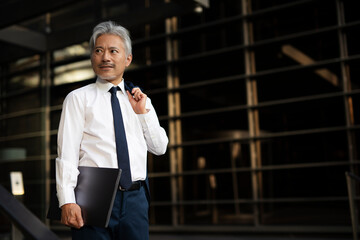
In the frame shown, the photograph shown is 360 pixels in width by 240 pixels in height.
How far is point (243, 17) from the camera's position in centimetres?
598

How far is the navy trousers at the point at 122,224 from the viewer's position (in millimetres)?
1641

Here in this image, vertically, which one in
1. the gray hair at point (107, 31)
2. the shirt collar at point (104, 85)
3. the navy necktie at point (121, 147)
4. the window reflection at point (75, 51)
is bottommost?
the navy necktie at point (121, 147)

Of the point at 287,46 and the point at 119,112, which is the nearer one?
the point at 119,112

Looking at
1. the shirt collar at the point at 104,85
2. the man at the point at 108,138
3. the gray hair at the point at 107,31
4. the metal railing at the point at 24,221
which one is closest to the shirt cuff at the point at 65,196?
the man at the point at 108,138

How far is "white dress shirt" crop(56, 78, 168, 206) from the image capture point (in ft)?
5.43

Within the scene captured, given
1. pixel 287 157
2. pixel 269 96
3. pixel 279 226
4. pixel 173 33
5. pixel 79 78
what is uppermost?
pixel 173 33

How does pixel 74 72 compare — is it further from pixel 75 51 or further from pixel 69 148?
pixel 69 148

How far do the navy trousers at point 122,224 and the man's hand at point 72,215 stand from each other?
0.26 ft

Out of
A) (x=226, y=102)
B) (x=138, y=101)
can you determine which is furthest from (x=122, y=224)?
(x=226, y=102)

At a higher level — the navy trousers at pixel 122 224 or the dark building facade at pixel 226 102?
the dark building facade at pixel 226 102

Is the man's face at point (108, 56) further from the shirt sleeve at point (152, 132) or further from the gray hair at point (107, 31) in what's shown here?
the shirt sleeve at point (152, 132)

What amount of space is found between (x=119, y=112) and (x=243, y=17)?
4579 mm

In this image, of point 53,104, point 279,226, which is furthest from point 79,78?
point 279,226

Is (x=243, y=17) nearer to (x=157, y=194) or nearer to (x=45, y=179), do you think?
(x=157, y=194)
